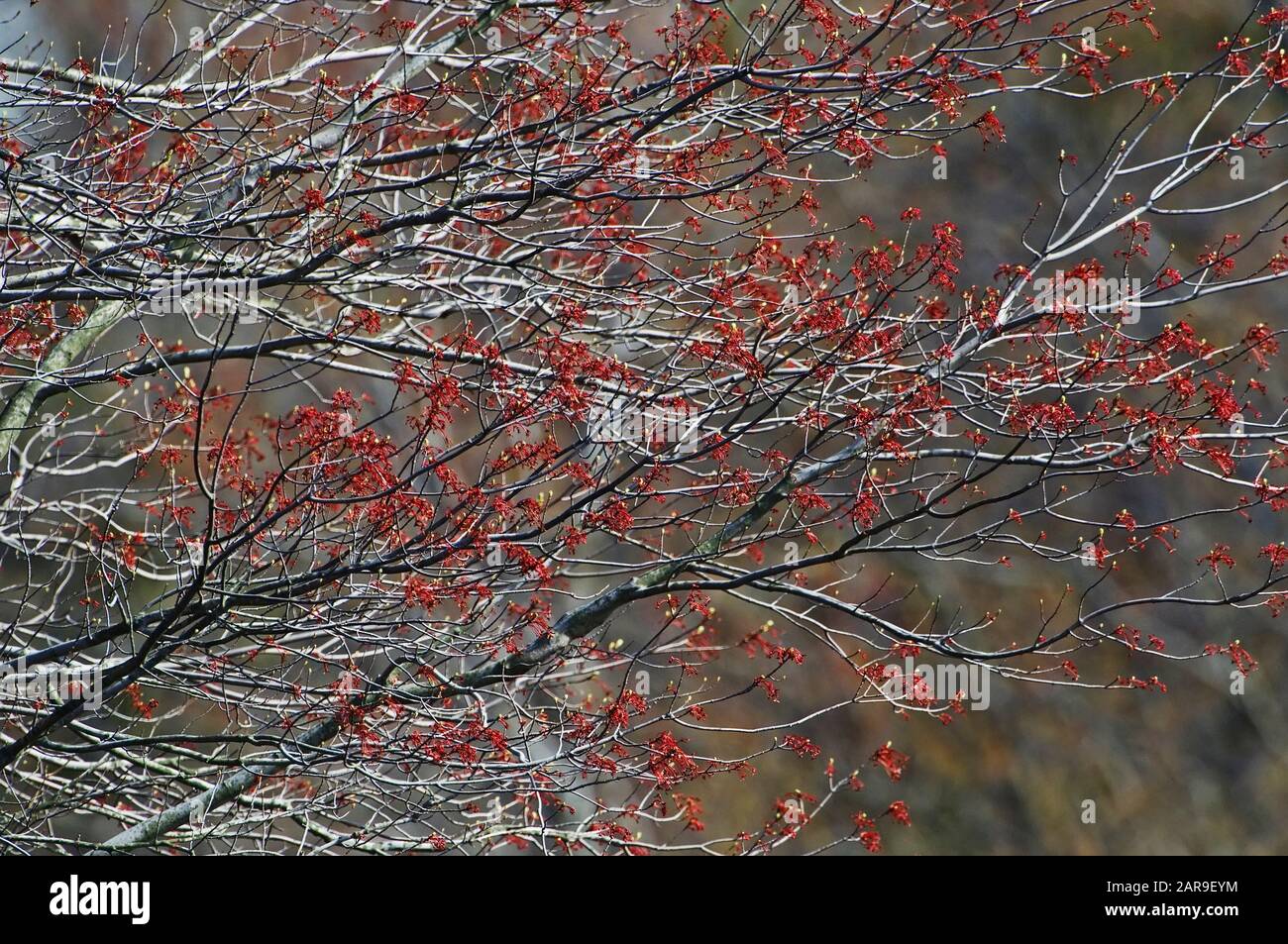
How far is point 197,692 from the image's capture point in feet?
21.5

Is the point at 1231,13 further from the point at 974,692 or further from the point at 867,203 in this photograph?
the point at 974,692

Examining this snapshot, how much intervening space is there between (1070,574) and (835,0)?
55.9 ft

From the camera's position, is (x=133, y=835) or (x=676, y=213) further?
(x=676, y=213)

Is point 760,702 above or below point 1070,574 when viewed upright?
below

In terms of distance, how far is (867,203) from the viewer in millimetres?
24828

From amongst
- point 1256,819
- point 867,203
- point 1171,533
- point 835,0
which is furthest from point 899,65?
point 867,203

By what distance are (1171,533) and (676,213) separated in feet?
52.8

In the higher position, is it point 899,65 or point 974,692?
point 899,65

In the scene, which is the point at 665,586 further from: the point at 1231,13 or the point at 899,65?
the point at 1231,13
